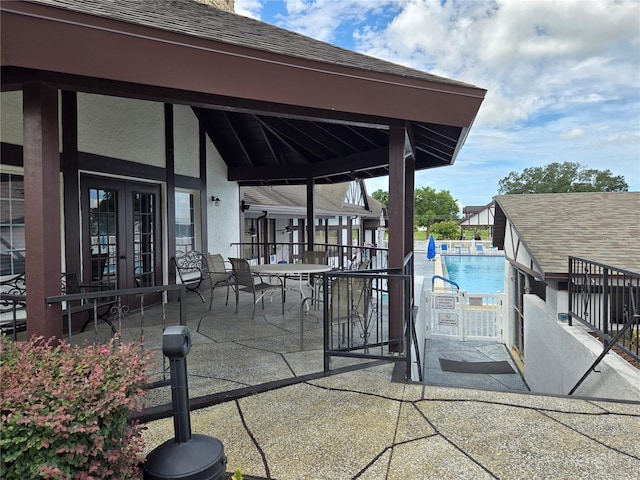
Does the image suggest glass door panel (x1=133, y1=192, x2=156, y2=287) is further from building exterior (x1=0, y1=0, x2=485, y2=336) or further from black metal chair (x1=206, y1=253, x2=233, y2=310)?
black metal chair (x1=206, y1=253, x2=233, y2=310)

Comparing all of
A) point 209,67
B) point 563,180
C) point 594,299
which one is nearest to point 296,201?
point 594,299

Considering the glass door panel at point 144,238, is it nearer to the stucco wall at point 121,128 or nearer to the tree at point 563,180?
the stucco wall at point 121,128

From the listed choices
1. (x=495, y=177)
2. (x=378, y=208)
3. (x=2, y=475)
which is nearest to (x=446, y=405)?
(x=2, y=475)

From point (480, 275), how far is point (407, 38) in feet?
60.8

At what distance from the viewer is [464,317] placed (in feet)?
36.8

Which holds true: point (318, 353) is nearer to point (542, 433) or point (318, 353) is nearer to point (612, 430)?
point (542, 433)

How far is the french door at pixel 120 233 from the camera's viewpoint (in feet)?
16.0

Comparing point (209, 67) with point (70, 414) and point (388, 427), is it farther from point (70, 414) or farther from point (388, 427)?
Answer: point (388, 427)

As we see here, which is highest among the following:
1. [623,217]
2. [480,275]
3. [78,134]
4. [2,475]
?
[78,134]

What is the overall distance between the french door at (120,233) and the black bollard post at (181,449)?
4022mm

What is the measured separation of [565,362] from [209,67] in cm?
588

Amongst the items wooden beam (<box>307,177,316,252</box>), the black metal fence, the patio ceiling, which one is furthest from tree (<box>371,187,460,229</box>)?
the patio ceiling

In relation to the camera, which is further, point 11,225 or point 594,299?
point 594,299

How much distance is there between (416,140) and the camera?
5438mm
